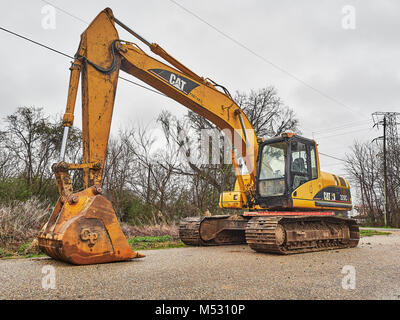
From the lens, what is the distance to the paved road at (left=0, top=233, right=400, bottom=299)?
3.43 m

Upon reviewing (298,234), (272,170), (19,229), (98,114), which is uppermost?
(98,114)

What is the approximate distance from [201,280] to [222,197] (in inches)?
195

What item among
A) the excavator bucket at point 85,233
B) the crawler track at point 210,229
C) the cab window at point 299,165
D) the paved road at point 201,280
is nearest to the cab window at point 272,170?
the cab window at point 299,165

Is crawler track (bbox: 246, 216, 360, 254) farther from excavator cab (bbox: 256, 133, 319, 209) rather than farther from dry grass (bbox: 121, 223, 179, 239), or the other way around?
dry grass (bbox: 121, 223, 179, 239)

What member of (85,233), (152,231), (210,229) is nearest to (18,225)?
(152,231)

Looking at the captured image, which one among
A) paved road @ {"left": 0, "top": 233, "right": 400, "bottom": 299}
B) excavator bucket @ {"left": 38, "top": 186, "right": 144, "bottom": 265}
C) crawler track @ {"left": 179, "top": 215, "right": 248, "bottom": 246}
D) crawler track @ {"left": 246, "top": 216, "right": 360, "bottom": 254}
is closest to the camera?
paved road @ {"left": 0, "top": 233, "right": 400, "bottom": 299}

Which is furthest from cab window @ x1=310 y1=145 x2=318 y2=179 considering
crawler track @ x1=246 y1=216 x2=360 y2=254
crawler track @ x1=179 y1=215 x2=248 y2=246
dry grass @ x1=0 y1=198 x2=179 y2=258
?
dry grass @ x1=0 y1=198 x2=179 y2=258

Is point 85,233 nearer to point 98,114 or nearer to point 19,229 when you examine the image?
point 98,114

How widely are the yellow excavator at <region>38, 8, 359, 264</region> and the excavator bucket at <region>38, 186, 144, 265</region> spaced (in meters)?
0.01

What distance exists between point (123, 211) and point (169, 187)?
7.96 feet

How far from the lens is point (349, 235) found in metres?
9.20

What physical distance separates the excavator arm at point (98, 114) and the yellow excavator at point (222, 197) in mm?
16

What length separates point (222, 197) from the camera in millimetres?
9008
